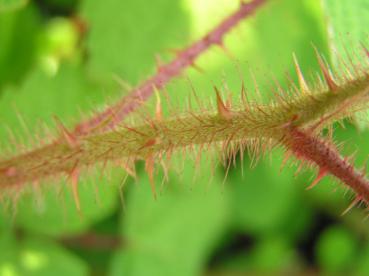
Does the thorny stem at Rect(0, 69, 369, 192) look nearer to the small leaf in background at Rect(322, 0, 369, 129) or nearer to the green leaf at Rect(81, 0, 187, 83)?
the small leaf in background at Rect(322, 0, 369, 129)

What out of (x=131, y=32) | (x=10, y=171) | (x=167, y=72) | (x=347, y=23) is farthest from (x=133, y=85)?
(x=347, y=23)

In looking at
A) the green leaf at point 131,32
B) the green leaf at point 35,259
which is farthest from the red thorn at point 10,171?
the green leaf at point 131,32

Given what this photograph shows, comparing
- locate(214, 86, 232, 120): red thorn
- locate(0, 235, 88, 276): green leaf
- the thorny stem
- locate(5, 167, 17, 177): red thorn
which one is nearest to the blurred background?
locate(0, 235, 88, 276): green leaf

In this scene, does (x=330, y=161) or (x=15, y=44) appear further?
(x=15, y=44)

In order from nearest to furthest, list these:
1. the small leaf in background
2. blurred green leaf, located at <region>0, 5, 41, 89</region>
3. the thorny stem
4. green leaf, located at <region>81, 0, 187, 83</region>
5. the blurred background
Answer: the thorny stem → the small leaf in background → the blurred background → green leaf, located at <region>81, 0, 187, 83</region> → blurred green leaf, located at <region>0, 5, 41, 89</region>

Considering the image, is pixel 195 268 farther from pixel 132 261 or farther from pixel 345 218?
pixel 345 218

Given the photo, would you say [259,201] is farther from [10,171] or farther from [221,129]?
[221,129]
